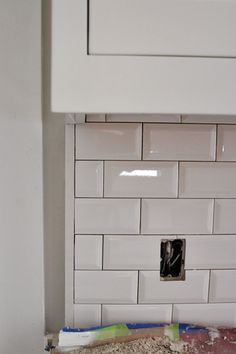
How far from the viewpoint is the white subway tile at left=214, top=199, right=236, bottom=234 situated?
75cm

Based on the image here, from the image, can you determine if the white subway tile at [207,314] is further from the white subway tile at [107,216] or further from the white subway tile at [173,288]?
the white subway tile at [107,216]

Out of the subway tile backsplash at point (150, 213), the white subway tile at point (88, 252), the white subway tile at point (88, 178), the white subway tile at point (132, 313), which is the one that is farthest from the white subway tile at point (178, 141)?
the white subway tile at point (132, 313)

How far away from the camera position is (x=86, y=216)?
74cm

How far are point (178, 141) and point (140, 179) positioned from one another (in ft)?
0.37

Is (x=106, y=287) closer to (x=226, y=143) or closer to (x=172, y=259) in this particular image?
(x=172, y=259)

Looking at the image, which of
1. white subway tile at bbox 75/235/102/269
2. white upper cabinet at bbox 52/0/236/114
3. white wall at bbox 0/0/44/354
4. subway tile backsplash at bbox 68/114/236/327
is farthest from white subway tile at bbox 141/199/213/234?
white upper cabinet at bbox 52/0/236/114

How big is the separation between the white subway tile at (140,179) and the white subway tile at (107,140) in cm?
2

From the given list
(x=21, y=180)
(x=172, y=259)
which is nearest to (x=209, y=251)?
(x=172, y=259)

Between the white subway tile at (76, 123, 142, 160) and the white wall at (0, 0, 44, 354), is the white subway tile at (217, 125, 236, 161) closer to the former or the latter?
the white subway tile at (76, 123, 142, 160)

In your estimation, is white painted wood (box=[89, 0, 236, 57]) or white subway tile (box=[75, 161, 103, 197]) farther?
white subway tile (box=[75, 161, 103, 197])

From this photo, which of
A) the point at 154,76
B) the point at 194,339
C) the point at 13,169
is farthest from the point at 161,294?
the point at 154,76

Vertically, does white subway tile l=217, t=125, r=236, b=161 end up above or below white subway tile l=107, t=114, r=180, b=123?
below

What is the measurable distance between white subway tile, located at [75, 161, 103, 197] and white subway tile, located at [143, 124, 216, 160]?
0.10m

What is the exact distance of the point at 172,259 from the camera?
77 cm
